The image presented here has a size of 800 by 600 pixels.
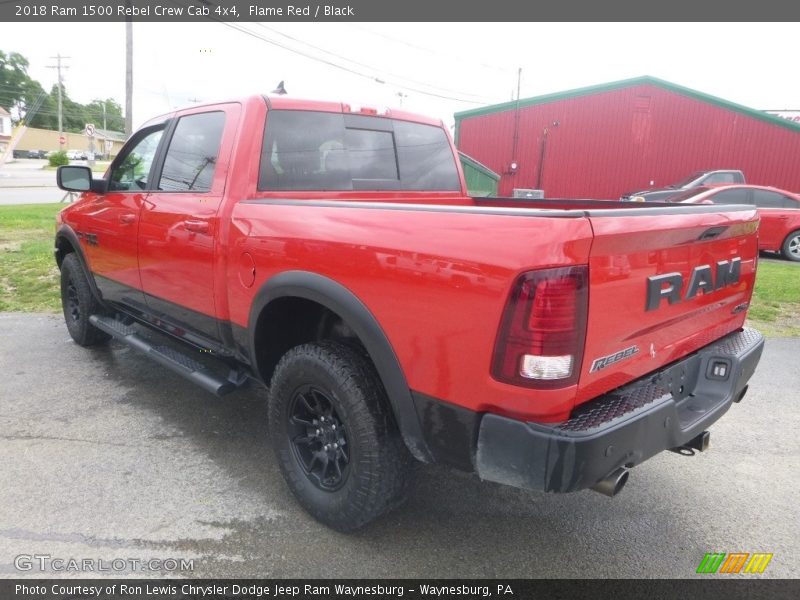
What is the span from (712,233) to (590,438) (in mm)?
1086

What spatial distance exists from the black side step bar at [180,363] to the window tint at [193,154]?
39.6 inches

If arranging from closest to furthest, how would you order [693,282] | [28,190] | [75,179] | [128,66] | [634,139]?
[693,282] → [75,179] → [128,66] → [634,139] → [28,190]

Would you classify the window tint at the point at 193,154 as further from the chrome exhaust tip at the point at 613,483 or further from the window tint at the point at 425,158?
the chrome exhaust tip at the point at 613,483

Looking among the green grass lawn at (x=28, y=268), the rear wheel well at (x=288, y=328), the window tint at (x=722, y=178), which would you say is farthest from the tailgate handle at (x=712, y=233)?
the window tint at (x=722, y=178)

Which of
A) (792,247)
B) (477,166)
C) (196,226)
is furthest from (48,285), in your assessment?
(792,247)

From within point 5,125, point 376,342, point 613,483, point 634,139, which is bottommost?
point 613,483

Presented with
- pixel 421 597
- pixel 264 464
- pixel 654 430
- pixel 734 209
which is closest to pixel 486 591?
pixel 421 597

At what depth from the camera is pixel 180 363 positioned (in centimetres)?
336

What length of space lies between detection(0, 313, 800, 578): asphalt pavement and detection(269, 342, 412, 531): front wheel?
193mm

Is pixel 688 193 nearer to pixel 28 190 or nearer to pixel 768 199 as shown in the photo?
pixel 768 199

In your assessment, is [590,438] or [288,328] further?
[288,328]

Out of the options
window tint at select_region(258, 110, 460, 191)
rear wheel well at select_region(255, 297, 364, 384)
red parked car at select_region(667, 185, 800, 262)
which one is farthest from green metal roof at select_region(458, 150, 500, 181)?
rear wheel well at select_region(255, 297, 364, 384)

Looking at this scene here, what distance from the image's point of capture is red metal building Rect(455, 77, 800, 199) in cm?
1795

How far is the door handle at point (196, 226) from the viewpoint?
2979 mm
